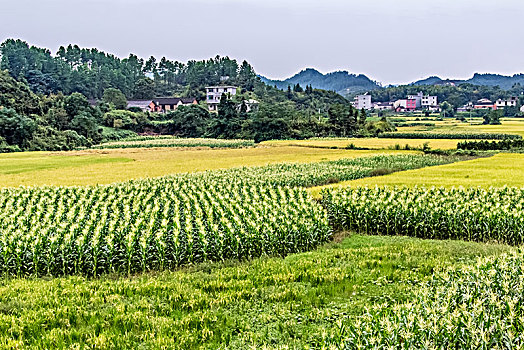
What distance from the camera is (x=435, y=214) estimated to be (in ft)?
52.5

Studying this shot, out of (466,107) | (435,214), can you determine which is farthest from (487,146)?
(466,107)

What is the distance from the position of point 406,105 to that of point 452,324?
15905cm

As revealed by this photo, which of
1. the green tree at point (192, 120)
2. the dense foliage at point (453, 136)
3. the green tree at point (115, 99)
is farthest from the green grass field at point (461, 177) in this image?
the green tree at point (115, 99)

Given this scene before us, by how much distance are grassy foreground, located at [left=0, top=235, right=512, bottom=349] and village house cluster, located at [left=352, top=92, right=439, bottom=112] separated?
139679mm

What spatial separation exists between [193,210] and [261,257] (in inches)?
203

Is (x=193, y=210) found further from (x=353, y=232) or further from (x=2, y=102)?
(x=2, y=102)

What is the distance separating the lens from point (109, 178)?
31.1m

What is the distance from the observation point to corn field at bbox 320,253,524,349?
592 centimetres

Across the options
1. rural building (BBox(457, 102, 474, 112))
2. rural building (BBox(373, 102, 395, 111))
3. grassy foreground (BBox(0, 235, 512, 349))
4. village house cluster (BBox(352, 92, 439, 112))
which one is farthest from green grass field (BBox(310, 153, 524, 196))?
rural building (BBox(373, 102, 395, 111))

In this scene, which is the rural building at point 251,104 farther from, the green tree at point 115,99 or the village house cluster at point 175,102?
the green tree at point 115,99

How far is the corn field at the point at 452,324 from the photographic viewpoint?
5922 millimetres

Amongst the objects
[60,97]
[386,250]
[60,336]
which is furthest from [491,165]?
[60,97]

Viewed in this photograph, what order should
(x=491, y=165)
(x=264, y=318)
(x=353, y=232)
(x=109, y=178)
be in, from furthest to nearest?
(x=491, y=165), (x=109, y=178), (x=353, y=232), (x=264, y=318)

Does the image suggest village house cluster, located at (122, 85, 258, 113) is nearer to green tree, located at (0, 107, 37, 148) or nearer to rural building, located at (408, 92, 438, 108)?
green tree, located at (0, 107, 37, 148)
